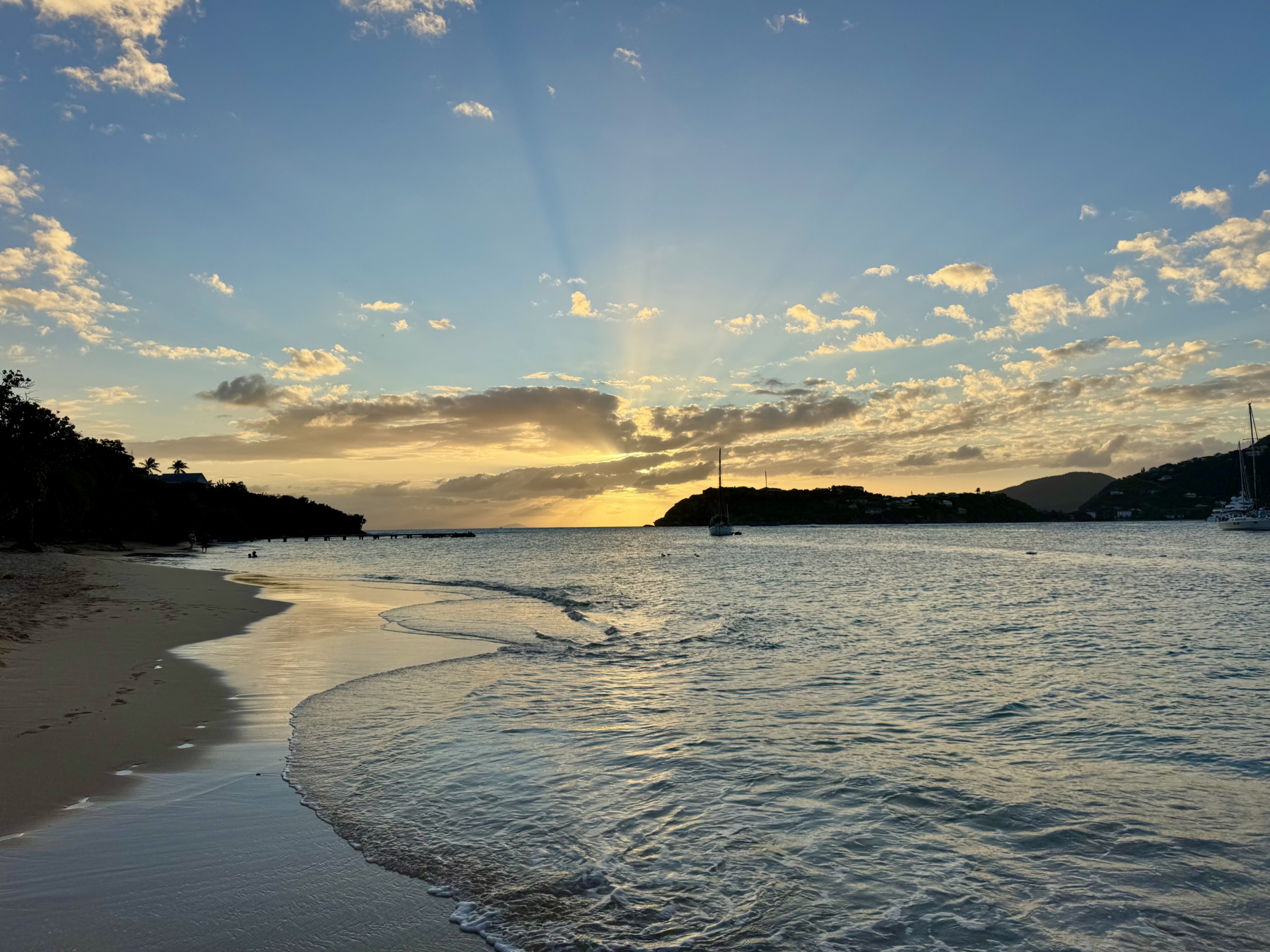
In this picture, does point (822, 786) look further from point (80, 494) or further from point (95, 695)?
point (80, 494)

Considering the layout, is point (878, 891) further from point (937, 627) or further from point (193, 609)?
point (193, 609)

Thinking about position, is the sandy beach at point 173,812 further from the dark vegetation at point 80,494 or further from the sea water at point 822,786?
the dark vegetation at point 80,494

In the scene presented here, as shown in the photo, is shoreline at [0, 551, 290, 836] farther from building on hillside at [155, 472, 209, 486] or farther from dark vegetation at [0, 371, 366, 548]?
building on hillside at [155, 472, 209, 486]

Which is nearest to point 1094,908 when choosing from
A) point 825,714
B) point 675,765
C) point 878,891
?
point 878,891

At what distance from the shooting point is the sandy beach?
203 inches

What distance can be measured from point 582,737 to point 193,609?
75.7 ft

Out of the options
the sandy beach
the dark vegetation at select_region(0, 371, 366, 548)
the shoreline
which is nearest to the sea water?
the sandy beach

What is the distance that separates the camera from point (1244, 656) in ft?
61.6

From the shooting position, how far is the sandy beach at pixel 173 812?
17.0ft

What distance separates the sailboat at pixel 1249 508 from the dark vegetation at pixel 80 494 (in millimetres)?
165786

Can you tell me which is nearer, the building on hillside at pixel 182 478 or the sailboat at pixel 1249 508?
the sailboat at pixel 1249 508

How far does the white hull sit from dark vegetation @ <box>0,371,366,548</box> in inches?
6601

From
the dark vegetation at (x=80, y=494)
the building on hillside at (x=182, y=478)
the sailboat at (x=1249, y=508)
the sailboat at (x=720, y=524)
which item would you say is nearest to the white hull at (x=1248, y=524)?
the sailboat at (x=1249, y=508)

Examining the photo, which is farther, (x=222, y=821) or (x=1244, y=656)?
(x=1244, y=656)
